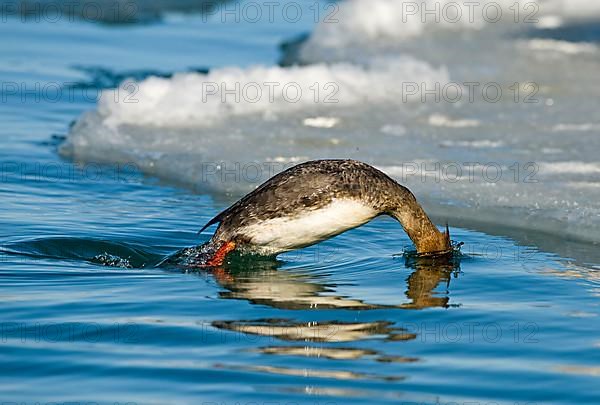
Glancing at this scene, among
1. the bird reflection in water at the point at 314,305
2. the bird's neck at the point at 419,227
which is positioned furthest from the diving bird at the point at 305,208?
the bird reflection in water at the point at 314,305

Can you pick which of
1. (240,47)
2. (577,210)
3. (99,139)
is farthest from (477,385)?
(240,47)

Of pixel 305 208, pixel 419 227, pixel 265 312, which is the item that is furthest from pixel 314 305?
pixel 419 227

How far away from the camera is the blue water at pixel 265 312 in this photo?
16.7ft

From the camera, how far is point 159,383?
502 centimetres

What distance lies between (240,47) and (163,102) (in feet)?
14.3

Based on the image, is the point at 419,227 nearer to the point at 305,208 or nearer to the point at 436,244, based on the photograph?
the point at 436,244

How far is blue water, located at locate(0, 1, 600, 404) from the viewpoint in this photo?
16.7ft

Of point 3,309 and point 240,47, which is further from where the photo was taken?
point 240,47

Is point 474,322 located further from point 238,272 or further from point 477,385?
point 238,272

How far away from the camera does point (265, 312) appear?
20.2 ft

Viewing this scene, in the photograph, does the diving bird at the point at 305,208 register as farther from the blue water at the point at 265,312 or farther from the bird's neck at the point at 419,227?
the blue water at the point at 265,312

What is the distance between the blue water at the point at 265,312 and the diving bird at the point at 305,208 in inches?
6.9

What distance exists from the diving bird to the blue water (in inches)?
6.9

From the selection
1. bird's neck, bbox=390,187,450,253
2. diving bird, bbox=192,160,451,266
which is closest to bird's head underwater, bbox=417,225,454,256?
bird's neck, bbox=390,187,450,253
